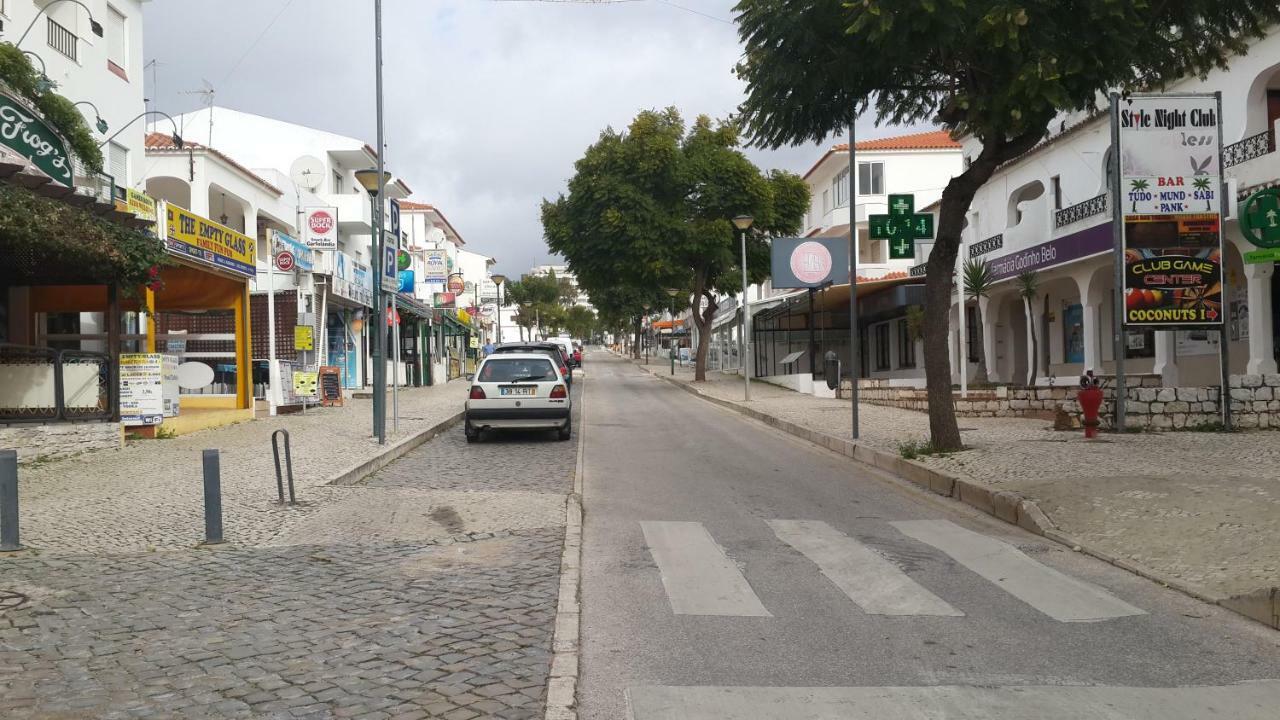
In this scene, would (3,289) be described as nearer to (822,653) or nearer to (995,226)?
(822,653)

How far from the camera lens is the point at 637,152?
3353 centimetres

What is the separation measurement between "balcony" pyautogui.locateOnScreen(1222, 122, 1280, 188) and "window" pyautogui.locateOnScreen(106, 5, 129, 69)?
72.6 feet

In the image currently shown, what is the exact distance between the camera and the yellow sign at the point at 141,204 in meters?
16.2

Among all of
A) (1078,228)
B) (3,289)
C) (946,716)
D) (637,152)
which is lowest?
(946,716)

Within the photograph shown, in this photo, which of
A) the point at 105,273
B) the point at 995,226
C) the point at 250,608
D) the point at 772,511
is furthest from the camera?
the point at 995,226

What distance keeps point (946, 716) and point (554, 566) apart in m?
3.57

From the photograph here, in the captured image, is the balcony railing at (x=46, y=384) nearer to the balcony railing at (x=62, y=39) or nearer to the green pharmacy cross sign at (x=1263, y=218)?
the balcony railing at (x=62, y=39)

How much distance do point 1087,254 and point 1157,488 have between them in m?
13.6

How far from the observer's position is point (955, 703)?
456 centimetres

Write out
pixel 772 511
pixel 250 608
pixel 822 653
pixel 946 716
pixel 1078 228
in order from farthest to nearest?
pixel 1078 228
pixel 772 511
pixel 250 608
pixel 822 653
pixel 946 716

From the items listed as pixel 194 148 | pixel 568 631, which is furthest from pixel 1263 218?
pixel 194 148

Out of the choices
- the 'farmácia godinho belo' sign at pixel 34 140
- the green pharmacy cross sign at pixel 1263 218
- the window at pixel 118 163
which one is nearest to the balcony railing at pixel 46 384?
the 'farmácia godinho belo' sign at pixel 34 140

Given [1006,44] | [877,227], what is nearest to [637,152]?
[877,227]

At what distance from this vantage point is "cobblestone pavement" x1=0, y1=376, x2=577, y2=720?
4539 mm
